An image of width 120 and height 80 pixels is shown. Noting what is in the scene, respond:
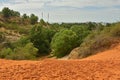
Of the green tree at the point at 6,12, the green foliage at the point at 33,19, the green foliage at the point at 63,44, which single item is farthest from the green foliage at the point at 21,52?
the green foliage at the point at 33,19

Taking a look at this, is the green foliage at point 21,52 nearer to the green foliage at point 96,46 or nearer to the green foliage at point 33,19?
the green foliage at point 96,46

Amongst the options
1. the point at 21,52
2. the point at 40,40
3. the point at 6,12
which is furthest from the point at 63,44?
the point at 6,12

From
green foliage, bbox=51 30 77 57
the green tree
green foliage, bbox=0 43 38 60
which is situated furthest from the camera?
the green tree

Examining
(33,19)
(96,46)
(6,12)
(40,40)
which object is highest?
(6,12)

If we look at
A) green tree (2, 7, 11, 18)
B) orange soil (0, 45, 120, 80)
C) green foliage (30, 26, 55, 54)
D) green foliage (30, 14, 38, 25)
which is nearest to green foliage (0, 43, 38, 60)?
green foliage (30, 26, 55, 54)

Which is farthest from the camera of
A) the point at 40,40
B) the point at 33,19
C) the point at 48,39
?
the point at 33,19

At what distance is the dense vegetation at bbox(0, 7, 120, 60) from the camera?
993 inches

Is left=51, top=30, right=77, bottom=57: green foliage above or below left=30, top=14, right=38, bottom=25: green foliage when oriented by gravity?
below

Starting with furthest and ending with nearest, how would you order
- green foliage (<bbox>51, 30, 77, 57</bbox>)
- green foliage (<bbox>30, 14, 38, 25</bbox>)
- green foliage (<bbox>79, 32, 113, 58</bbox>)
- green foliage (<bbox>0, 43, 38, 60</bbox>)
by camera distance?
green foliage (<bbox>30, 14, 38, 25</bbox>) < green foliage (<bbox>51, 30, 77, 57</bbox>) < green foliage (<bbox>0, 43, 38, 60</bbox>) < green foliage (<bbox>79, 32, 113, 58</bbox>)

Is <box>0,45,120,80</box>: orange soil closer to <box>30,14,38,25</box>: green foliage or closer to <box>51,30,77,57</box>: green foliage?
<box>51,30,77,57</box>: green foliage

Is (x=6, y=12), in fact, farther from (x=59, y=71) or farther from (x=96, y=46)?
(x=59, y=71)

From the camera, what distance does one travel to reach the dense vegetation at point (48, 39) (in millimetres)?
25219

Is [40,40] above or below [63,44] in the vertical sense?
below

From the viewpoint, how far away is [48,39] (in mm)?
64188
